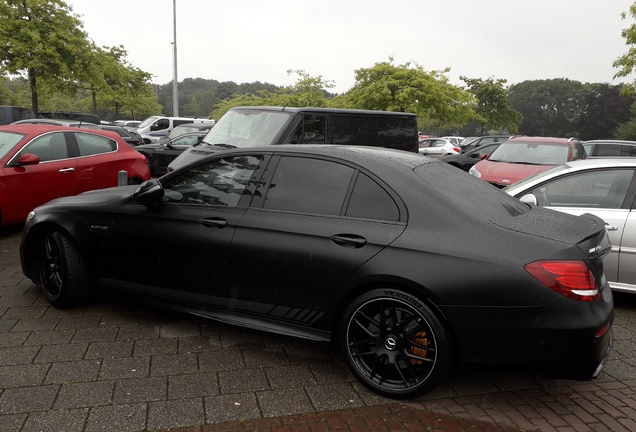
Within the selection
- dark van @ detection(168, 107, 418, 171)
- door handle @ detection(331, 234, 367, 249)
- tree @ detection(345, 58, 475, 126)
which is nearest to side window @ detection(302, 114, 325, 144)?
dark van @ detection(168, 107, 418, 171)

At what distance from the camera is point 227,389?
347 centimetres

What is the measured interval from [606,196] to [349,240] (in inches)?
129

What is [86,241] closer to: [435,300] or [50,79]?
[435,300]

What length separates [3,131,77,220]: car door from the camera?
720 cm

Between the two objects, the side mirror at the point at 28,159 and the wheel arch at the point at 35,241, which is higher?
the side mirror at the point at 28,159

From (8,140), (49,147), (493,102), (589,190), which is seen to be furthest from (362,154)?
(493,102)

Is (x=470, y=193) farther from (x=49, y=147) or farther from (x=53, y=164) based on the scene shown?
(x=49, y=147)

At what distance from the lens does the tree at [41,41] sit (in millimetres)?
24734

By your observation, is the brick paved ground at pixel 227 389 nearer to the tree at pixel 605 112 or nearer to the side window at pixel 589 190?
the side window at pixel 589 190

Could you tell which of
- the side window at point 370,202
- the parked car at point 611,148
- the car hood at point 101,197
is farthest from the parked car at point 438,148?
the side window at point 370,202

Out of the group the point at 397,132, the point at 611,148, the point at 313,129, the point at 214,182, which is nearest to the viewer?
the point at 214,182

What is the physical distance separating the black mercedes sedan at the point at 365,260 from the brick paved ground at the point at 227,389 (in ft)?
0.88

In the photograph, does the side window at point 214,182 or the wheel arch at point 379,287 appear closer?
the wheel arch at point 379,287

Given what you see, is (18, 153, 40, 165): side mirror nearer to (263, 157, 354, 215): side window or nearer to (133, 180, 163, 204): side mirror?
(133, 180, 163, 204): side mirror
